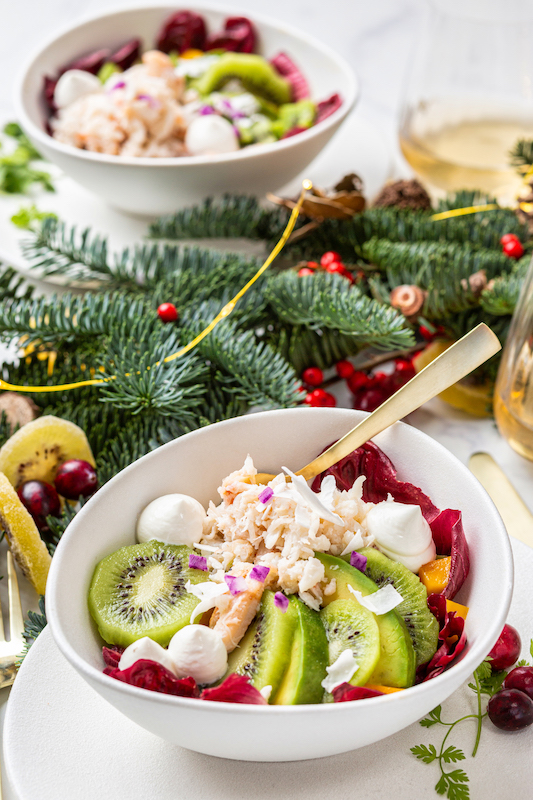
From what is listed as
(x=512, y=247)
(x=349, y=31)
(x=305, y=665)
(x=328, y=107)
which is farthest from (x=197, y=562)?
(x=349, y=31)

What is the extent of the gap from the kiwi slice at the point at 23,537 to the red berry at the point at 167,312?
1.07 feet

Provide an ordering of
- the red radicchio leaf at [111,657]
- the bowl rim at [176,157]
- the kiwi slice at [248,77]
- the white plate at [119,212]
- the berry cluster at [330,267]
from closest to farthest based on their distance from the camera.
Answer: the red radicchio leaf at [111,657], the berry cluster at [330,267], the bowl rim at [176,157], the white plate at [119,212], the kiwi slice at [248,77]

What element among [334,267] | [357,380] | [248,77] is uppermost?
[248,77]

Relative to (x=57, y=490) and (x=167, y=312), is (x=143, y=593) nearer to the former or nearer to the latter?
(x=57, y=490)

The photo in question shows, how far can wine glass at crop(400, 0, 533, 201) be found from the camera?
1364 millimetres

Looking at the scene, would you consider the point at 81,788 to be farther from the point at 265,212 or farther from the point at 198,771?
the point at 265,212

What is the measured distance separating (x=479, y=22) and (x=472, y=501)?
3.33ft

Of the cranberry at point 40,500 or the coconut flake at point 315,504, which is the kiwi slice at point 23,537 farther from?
the coconut flake at point 315,504

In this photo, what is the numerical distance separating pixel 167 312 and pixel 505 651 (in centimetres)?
57

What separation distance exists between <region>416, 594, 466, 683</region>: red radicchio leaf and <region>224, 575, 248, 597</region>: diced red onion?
0.51 ft

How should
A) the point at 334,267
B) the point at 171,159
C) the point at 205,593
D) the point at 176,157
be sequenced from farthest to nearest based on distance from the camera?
the point at 176,157
the point at 171,159
the point at 334,267
the point at 205,593

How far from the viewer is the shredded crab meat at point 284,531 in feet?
2.06

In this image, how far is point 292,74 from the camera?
1.54 metres

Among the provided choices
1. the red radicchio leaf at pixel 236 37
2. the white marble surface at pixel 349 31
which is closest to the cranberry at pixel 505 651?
the white marble surface at pixel 349 31
